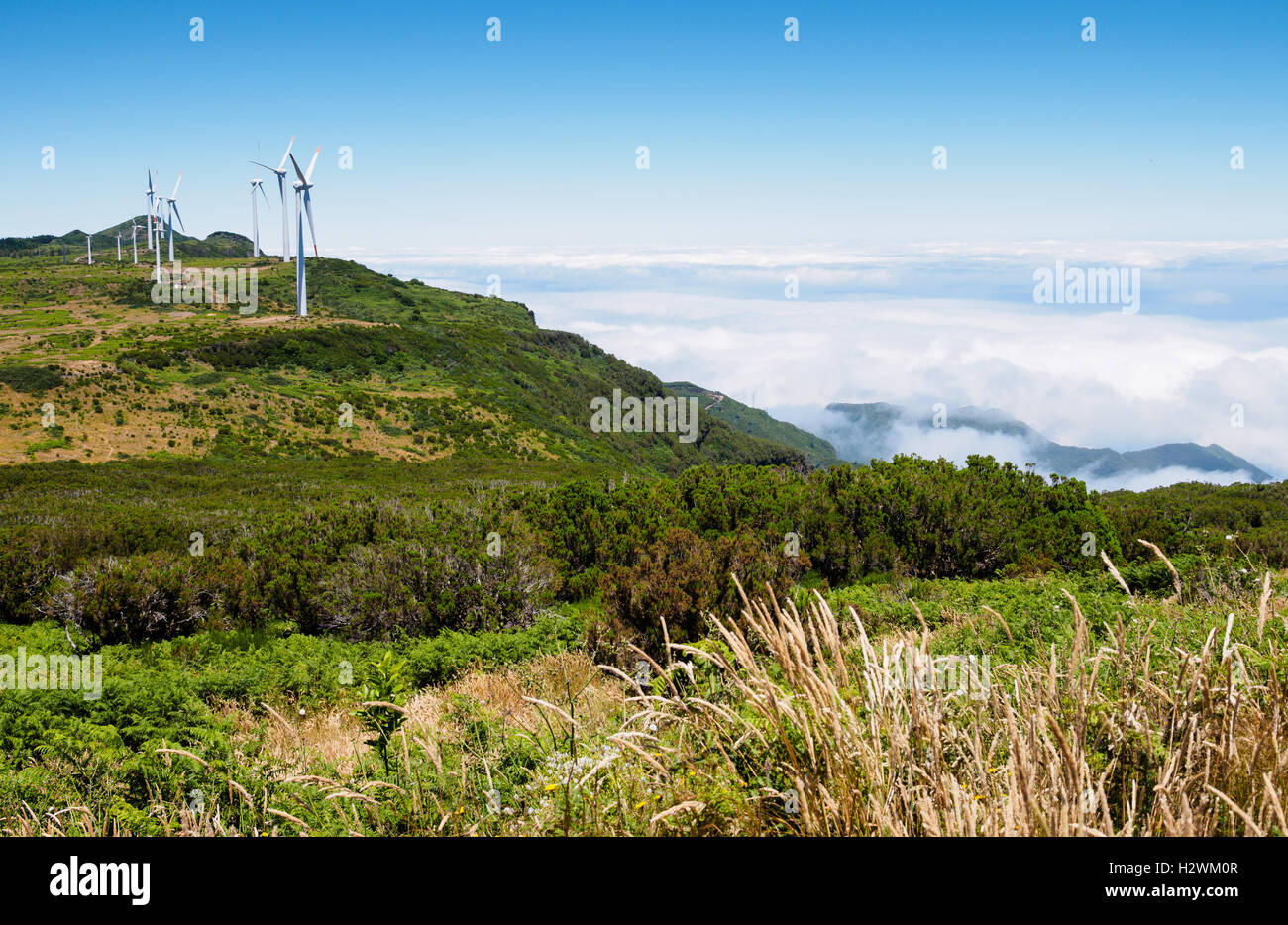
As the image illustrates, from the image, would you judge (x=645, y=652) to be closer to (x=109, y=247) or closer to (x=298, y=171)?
(x=298, y=171)

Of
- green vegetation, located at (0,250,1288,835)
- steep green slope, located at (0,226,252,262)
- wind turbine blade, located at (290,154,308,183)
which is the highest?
steep green slope, located at (0,226,252,262)

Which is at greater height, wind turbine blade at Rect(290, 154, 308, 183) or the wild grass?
wind turbine blade at Rect(290, 154, 308, 183)

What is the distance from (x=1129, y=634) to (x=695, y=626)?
4111 millimetres

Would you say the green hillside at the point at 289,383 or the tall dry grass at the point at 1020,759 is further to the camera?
the green hillside at the point at 289,383

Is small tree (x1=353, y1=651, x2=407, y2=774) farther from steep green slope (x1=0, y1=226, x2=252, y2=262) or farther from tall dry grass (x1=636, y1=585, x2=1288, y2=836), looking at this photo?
steep green slope (x1=0, y1=226, x2=252, y2=262)

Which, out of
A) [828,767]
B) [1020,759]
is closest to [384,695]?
[828,767]

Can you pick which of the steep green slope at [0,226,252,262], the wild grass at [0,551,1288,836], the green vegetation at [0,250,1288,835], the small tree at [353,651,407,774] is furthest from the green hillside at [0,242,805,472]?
the steep green slope at [0,226,252,262]

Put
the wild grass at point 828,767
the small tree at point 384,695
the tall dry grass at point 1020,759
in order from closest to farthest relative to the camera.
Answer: the tall dry grass at point 1020,759 < the wild grass at point 828,767 < the small tree at point 384,695

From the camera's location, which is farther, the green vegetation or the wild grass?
the green vegetation

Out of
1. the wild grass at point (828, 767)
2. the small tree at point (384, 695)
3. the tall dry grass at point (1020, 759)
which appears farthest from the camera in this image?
the small tree at point (384, 695)

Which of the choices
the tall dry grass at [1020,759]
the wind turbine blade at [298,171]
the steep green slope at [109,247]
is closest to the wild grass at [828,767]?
the tall dry grass at [1020,759]

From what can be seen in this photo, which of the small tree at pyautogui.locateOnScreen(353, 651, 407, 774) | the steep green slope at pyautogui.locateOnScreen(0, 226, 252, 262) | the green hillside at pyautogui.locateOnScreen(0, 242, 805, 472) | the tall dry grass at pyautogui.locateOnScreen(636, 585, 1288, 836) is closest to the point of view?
the tall dry grass at pyautogui.locateOnScreen(636, 585, 1288, 836)

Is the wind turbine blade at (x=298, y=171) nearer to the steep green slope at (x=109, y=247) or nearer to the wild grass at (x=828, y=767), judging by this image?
the wild grass at (x=828, y=767)

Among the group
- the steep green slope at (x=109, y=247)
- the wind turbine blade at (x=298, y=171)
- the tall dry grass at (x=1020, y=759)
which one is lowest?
the tall dry grass at (x=1020, y=759)
